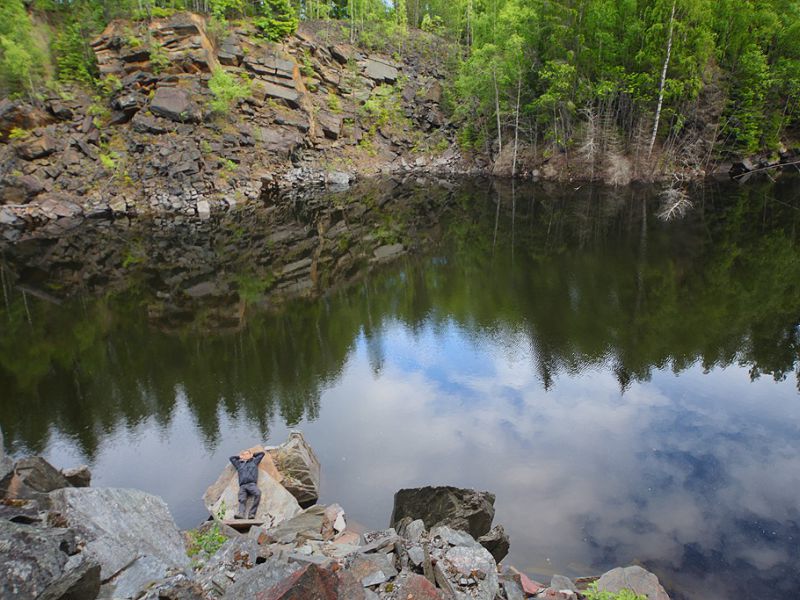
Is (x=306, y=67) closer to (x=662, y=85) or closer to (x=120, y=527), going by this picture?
(x=662, y=85)

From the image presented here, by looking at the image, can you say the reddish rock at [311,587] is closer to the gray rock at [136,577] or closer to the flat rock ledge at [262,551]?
the flat rock ledge at [262,551]

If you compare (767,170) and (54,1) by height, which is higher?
(54,1)

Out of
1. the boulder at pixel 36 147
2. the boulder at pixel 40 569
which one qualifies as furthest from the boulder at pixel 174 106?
the boulder at pixel 40 569

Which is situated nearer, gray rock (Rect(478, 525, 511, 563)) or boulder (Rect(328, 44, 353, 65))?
gray rock (Rect(478, 525, 511, 563))

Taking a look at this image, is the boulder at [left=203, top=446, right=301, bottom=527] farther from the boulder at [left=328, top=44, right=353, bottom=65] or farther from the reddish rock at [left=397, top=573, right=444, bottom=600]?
the boulder at [left=328, top=44, right=353, bottom=65]

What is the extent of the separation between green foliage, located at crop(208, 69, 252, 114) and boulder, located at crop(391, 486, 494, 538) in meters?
47.0

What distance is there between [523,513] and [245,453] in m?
6.41

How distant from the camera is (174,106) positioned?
157 ft

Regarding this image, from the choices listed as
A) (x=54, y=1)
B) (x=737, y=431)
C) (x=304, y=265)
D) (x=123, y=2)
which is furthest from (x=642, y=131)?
(x=54, y=1)

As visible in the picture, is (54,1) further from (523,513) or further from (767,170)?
(767,170)

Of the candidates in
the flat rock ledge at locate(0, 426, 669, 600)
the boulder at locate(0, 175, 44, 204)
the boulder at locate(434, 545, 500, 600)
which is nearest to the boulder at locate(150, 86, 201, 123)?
the boulder at locate(0, 175, 44, 204)

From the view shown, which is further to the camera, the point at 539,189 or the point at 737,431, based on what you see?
the point at 539,189

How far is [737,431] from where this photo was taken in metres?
14.0

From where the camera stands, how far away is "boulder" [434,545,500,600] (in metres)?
7.63
